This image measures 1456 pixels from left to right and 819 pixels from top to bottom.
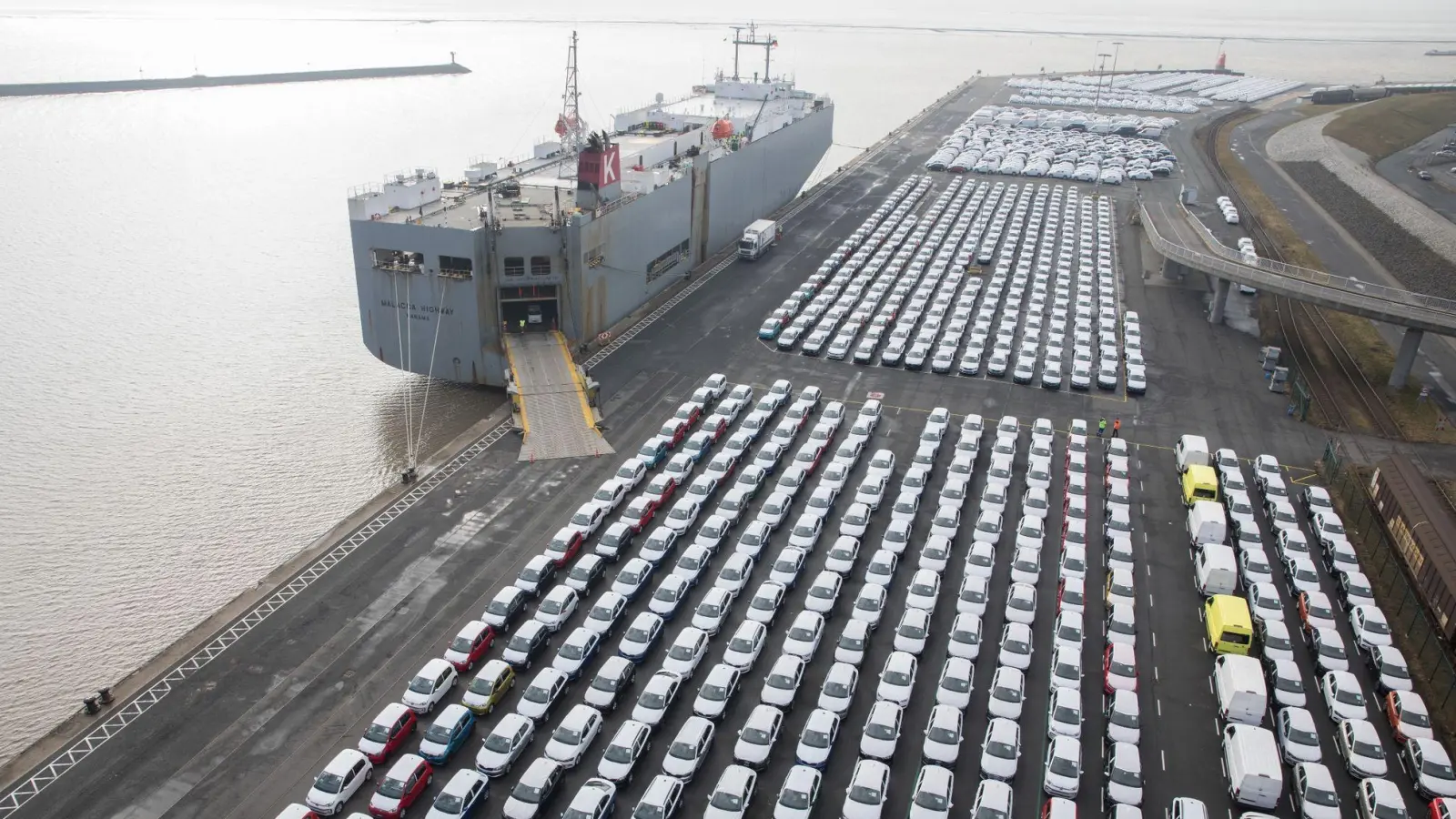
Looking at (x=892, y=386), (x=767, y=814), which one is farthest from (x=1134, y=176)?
(x=767, y=814)

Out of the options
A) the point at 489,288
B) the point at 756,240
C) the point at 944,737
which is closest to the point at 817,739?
the point at 944,737

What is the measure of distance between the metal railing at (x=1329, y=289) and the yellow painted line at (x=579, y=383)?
103ft

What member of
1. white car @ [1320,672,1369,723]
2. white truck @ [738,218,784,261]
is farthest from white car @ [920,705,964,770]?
white truck @ [738,218,784,261]

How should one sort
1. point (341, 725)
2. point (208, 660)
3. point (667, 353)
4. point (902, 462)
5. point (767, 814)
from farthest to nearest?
point (667, 353)
point (902, 462)
point (208, 660)
point (341, 725)
point (767, 814)

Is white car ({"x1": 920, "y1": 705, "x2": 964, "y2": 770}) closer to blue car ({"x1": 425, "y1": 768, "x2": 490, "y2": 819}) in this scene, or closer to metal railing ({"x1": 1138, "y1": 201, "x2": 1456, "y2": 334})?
blue car ({"x1": 425, "y1": 768, "x2": 490, "y2": 819})

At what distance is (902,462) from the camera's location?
3506 centimetres

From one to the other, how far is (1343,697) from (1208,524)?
280 inches

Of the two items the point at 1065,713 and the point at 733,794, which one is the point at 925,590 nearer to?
the point at 1065,713

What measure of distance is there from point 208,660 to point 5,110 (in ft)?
390

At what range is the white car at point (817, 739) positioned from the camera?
21.2 meters

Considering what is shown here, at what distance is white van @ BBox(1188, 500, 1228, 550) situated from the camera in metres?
29.4

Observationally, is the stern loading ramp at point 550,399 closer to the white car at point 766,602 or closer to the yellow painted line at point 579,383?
the yellow painted line at point 579,383

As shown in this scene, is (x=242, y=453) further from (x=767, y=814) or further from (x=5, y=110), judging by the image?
(x=5, y=110)

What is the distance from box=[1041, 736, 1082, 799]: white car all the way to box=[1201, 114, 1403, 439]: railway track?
24.5 meters
